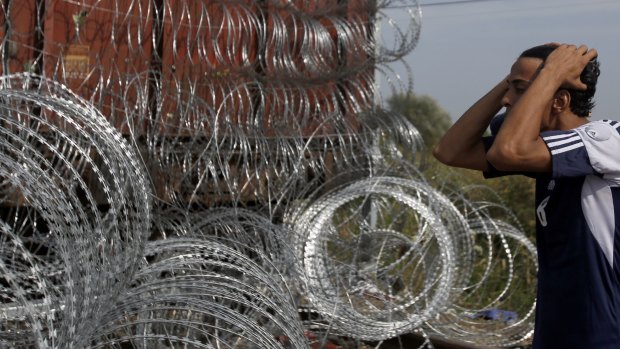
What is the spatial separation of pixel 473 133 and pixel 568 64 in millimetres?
520

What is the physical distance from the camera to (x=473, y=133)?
3.72 metres

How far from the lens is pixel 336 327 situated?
712cm

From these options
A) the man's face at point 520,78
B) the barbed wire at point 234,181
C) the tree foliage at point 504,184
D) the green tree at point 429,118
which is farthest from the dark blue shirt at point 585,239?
the green tree at point 429,118

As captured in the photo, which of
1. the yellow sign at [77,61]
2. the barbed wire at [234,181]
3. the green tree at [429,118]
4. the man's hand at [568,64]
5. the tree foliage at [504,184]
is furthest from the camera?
the green tree at [429,118]

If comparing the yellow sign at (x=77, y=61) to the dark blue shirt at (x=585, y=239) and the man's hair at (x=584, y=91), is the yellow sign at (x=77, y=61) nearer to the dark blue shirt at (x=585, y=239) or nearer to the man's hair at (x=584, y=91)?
the man's hair at (x=584, y=91)

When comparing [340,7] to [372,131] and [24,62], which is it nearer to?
[372,131]

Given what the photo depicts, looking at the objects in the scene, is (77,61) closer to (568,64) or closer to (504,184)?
Result: (568,64)

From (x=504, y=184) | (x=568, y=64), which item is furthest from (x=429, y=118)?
(x=568, y=64)

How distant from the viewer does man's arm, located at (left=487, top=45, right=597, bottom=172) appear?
3172 mm

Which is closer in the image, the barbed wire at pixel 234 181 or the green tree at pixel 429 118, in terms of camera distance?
the barbed wire at pixel 234 181

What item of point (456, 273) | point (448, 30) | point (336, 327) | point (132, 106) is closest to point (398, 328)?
point (336, 327)

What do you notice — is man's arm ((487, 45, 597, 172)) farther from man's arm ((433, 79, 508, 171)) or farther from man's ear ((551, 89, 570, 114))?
man's arm ((433, 79, 508, 171))

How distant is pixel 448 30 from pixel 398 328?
6416 millimetres

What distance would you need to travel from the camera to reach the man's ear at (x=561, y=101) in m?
3.36
